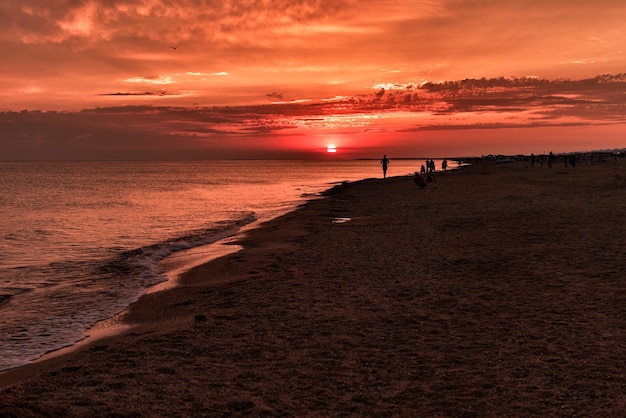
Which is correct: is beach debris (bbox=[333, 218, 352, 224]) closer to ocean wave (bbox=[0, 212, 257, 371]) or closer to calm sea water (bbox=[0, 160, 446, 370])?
calm sea water (bbox=[0, 160, 446, 370])

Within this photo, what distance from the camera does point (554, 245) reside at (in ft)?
53.1

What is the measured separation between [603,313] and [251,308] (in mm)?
6773

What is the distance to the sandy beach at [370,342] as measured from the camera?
6480 millimetres

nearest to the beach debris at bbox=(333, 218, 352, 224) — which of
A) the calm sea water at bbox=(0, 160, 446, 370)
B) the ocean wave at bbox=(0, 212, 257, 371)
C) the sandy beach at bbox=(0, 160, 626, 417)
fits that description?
the calm sea water at bbox=(0, 160, 446, 370)

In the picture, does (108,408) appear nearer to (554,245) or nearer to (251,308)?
(251,308)

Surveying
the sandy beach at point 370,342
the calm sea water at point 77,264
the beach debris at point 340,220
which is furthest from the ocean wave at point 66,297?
the beach debris at point 340,220

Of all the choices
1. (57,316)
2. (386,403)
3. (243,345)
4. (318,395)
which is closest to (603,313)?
(386,403)

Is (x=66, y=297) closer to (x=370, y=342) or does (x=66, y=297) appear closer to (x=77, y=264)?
(x=77, y=264)

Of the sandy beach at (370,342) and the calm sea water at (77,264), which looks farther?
the calm sea water at (77,264)

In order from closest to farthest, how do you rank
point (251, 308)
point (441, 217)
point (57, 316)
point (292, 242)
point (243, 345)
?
point (243, 345) → point (251, 308) → point (57, 316) → point (292, 242) → point (441, 217)

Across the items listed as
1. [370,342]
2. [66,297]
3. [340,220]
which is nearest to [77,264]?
[66,297]

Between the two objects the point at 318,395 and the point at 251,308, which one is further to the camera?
the point at 251,308

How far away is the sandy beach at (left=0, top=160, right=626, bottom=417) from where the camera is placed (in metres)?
6.48

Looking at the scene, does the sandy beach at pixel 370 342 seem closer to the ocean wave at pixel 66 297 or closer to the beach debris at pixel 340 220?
the ocean wave at pixel 66 297
